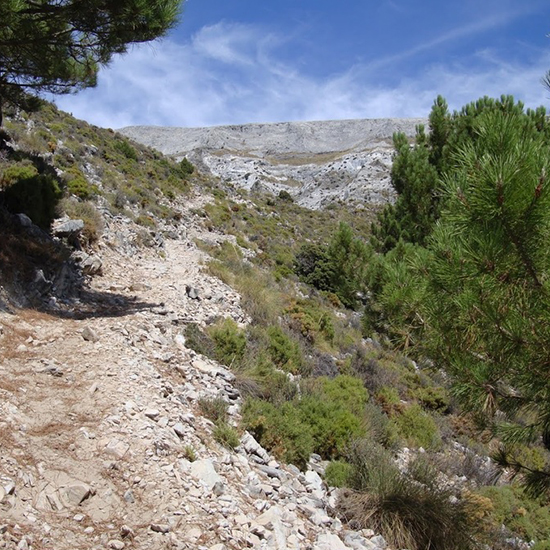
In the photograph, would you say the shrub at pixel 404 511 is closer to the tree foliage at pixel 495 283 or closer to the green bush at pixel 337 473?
the green bush at pixel 337 473

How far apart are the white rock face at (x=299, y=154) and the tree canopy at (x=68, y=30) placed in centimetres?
1900

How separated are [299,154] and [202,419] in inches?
3315

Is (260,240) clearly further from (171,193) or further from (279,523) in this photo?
(279,523)

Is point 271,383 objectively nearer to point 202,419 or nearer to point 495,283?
point 202,419

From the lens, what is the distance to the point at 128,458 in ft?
13.8

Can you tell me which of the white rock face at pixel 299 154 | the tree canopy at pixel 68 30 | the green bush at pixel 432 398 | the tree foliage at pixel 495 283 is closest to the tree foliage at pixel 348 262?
the tree foliage at pixel 495 283

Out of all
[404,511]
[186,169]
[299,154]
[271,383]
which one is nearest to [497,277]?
[404,511]

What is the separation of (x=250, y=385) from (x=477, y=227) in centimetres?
450

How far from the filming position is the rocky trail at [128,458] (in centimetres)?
341

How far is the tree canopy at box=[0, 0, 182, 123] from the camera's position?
267 inches

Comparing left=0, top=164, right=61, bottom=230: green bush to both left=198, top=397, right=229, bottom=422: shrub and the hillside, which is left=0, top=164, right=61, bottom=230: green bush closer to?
the hillside

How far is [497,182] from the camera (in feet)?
9.16

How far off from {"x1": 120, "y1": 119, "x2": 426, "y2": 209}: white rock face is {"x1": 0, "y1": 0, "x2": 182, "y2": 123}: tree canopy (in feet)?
62.3

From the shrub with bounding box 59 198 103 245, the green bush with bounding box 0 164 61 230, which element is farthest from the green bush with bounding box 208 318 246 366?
the shrub with bounding box 59 198 103 245
